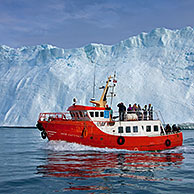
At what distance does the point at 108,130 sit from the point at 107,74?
42310 mm

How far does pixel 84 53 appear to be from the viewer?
63.6 meters

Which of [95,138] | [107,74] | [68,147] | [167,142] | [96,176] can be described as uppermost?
[107,74]

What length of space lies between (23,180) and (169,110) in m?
47.1

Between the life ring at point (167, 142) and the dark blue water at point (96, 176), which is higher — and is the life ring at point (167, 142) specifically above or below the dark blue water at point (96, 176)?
above

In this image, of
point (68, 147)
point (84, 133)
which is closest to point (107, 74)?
point (68, 147)

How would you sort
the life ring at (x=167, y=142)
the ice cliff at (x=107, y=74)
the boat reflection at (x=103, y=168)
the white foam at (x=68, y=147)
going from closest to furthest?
1. the boat reflection at (x=103, y=168)
2. the white foam at (x=68, y=147)
3. the life ring at (x=167, y=142)
4. the ice cliff at (x=107, y=74)

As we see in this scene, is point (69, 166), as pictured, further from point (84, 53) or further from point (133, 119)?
point (84, 53)

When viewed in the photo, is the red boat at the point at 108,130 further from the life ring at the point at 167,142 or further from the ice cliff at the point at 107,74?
the ice cliff at the point at 107,74

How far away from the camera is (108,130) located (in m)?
17.1

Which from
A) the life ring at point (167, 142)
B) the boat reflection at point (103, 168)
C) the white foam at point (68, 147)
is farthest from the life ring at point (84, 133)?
the life ring at point (167, 142)

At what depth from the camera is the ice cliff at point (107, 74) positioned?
54875 mm

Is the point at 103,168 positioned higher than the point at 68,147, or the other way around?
the point at 68,147

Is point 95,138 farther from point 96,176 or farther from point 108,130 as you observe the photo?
point 96,176

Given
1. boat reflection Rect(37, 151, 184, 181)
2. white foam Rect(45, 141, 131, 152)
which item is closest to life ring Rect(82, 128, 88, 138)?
white foam Rect(45, 141, 131, 152)
